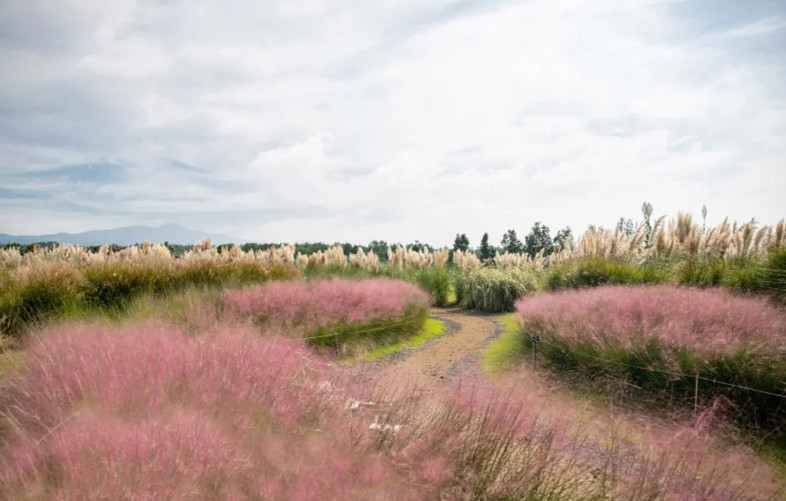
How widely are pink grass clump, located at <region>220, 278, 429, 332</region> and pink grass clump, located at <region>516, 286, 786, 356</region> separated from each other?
312 centimetres

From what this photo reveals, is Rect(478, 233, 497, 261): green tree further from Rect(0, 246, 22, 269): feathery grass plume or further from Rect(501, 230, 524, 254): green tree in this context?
Rect(0, 246, 22, 269): feathery grass plume

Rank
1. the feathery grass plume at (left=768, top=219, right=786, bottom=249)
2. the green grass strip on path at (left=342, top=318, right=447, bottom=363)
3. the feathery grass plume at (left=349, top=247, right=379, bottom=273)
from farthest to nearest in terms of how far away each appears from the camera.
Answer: the feathery grass plume at (left=349, top=247, right=379, bottom=273), the feathery grass plume at (left=768, top=219, right=786, bottom=249), the green grass strip on path at (left=342, top=318, right=447, bottom=363)

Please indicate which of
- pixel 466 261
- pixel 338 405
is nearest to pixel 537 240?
pixel 466 261

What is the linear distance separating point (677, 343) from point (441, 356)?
151 inches

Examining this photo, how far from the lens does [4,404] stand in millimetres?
2959

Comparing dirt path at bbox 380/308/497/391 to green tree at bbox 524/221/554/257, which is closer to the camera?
dirt path at bbox 380/308/497/391

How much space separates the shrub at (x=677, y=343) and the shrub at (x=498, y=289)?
6.73m

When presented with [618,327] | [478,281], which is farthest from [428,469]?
[478,281]

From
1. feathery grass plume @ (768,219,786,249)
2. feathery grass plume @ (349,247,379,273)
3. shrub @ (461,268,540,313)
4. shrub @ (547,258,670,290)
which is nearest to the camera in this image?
feathery grass plume @ (768,219,786,249)

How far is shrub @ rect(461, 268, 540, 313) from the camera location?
14297 millimetres

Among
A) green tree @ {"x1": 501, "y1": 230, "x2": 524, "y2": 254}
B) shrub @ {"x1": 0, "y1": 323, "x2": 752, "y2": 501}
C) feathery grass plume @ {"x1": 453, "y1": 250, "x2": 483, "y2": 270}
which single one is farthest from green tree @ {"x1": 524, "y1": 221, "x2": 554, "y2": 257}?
shrub @ {"x1": 0, "y1": 323, "x2": 752, "y2": 501}

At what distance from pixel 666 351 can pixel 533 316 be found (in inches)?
108

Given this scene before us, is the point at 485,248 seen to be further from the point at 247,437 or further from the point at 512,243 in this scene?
the point at 247,437

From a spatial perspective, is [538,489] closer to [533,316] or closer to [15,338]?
[533,316]
